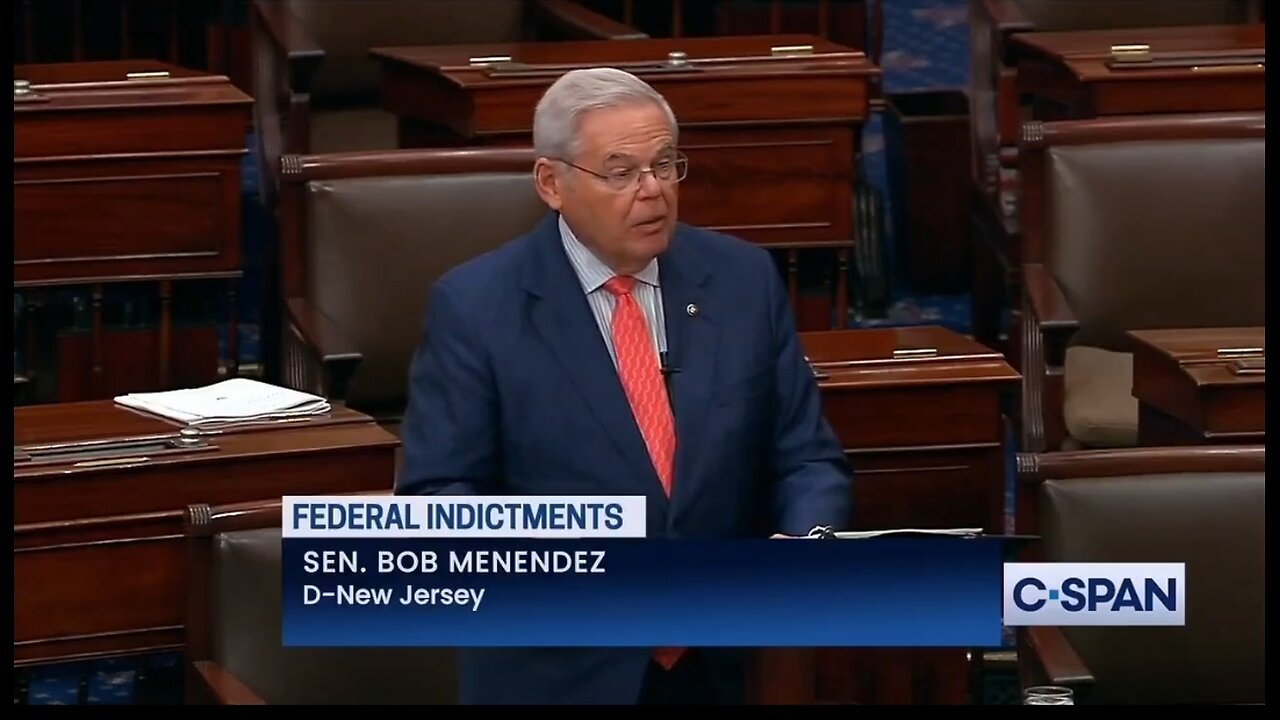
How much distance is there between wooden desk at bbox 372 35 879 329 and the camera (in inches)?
79.9

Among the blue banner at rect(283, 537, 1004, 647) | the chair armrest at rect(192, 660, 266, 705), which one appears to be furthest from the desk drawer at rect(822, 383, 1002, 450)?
the blue banner at rect(283, 537, 1004, 647)

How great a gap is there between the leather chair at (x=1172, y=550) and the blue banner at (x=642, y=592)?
1.05 feet

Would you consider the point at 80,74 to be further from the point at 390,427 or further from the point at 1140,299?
the point at 1140,299

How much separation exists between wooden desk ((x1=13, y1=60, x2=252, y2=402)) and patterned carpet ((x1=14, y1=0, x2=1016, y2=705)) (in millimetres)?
139

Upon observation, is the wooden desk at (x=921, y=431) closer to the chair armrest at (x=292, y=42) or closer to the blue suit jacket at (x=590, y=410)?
the blue suit jacket at (x=590, y=410)

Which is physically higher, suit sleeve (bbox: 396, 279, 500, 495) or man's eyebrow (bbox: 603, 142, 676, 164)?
man's eyebrow (bbox: 603, 142, 676, 164)

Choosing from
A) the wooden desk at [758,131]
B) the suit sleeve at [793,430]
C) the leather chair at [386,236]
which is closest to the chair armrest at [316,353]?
the leather chair at [386,236]

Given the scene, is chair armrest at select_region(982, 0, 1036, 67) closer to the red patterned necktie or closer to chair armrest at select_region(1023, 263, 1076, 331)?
chair armrest at select_region(1023, 263, 1076, 331)

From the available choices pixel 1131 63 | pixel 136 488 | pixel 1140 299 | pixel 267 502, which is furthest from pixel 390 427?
pixel 1131 63

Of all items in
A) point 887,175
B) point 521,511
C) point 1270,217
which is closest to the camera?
point 521,511

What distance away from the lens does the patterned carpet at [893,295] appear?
1.60 meters

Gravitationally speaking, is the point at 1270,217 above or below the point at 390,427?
above

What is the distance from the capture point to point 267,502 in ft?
4.59

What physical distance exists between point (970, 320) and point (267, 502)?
3.23 feet
